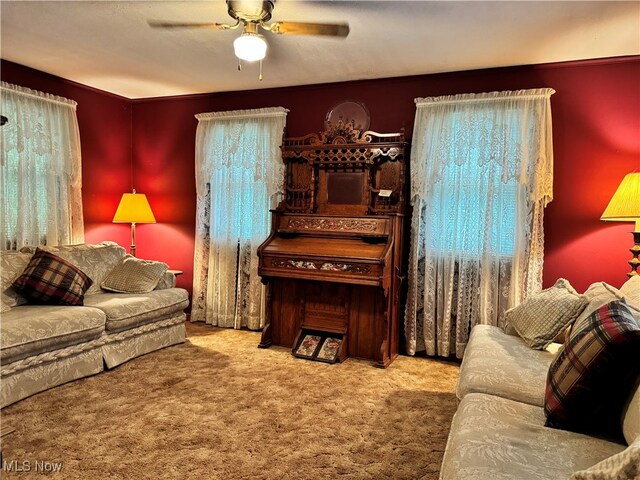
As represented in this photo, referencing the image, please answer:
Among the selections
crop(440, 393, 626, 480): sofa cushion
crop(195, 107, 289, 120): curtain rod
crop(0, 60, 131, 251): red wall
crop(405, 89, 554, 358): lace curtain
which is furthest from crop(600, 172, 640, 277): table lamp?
crop(0, 60, 131, 251): red wall

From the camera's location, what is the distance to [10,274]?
323cm

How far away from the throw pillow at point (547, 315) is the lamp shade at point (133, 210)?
354cm

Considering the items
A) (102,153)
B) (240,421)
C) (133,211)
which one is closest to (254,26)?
(240,421)

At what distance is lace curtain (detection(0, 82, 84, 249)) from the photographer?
3.72 metres

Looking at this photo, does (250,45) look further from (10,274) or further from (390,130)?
(10,274)

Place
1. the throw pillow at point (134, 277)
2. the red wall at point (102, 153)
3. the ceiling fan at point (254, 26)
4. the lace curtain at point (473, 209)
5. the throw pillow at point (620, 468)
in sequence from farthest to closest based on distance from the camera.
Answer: the red wall at point (102, 153) < the throw pillow at point (134, 277) < the lace curtain at point (473, 209) < the ceiling fan at point (254, 26) < the throw pillow at point (620, 468)

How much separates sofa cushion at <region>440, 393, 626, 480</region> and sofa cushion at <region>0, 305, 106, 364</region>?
249 cm

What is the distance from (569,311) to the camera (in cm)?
247

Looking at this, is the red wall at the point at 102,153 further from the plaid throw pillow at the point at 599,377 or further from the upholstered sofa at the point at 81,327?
the plaid throw pillow at the point at 599,377

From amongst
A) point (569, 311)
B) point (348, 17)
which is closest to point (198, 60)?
point (348, 17)

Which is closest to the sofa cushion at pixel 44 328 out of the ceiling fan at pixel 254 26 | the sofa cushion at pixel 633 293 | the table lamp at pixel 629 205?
the ceiling fan at pixel 254 26

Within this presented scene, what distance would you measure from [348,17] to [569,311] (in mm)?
2098

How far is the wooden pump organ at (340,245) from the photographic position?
11.7 feet

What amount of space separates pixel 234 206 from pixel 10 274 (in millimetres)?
1976
